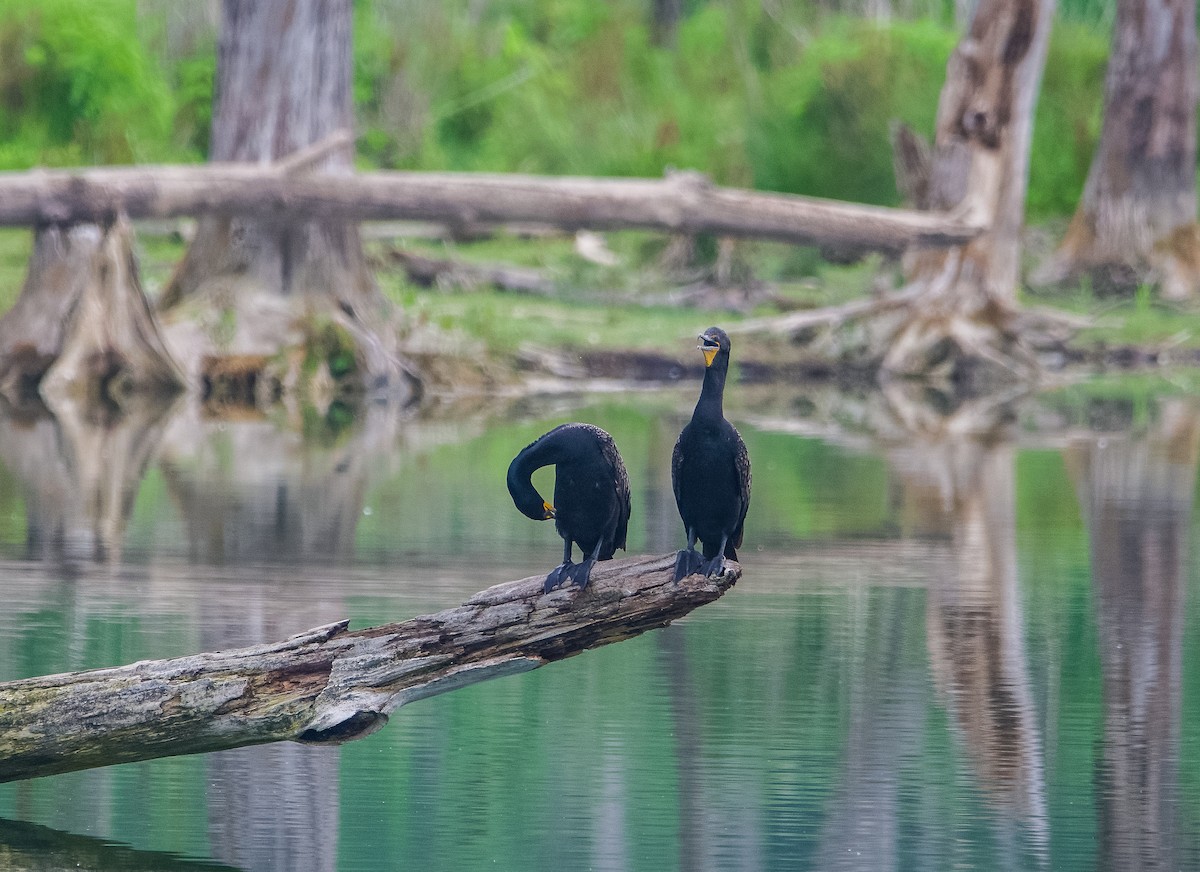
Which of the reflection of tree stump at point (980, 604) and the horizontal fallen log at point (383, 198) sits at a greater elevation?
the horizontal fallen log at point (383, 198)

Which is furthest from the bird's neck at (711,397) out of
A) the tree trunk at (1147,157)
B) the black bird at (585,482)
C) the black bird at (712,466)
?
the tree trunk at (1147,157)

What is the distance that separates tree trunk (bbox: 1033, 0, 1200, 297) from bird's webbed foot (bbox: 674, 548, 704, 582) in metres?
18.1

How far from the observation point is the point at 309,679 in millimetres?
5336

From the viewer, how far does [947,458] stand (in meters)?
13.6

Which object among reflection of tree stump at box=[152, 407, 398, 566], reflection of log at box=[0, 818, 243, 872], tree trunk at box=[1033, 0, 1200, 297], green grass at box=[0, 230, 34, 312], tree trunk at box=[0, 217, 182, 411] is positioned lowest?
reflection of log at box=[0, 818, 243, 872]

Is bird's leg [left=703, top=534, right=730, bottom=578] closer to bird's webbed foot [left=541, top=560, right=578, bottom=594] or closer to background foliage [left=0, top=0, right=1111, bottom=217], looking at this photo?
bird's webbed foot [left=541, top=560, right=578, bottom=594]

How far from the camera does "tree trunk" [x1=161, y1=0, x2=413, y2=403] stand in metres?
16.6

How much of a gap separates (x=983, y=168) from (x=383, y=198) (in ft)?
15.9

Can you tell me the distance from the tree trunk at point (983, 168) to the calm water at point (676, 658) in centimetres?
380

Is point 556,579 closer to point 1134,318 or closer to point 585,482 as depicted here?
point 585,482

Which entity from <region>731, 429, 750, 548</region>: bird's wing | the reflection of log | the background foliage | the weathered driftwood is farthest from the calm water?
the background foliage

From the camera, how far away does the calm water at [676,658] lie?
17.1ft

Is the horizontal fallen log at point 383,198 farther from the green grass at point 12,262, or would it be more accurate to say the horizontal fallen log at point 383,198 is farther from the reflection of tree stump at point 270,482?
the green grass at point 12,262

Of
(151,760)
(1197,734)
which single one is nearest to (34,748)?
(151,760)
